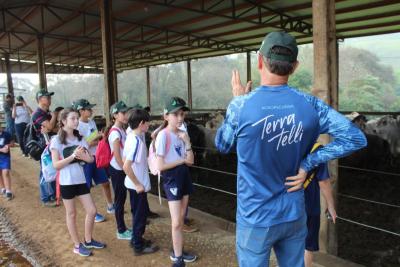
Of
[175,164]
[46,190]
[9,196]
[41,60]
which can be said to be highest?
[41,60]

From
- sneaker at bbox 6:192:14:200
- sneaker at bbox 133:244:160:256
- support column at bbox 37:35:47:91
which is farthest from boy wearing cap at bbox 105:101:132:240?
support column at bbox 37:35:47:91

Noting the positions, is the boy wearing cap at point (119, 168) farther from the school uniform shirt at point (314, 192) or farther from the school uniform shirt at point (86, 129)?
the school uniform shirt at point (314, 192)

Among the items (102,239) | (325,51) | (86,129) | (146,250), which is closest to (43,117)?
(86,129)

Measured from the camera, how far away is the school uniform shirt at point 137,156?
320 cm

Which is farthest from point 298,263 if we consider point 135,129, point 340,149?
point 135,129

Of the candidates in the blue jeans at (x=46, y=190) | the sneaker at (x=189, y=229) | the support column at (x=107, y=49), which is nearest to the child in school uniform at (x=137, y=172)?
the sneaker at (x=189, y=229)

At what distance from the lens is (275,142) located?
1.58m

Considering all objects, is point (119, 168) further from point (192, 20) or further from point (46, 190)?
point (192, 20)

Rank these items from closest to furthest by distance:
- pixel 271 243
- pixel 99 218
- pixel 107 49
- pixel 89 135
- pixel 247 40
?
pixel 271 243
pixel 89 135
pixel 99 218
pixel 107 49
pixel 247 40

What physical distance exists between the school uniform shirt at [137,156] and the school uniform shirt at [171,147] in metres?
0.27

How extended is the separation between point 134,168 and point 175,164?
540 mm

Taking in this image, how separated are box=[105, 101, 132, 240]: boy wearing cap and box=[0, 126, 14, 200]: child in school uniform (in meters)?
2.56

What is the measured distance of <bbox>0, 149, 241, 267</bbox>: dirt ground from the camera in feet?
11.4

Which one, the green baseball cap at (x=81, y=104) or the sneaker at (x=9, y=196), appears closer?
the green baseball cap at (x=81, y=104)
